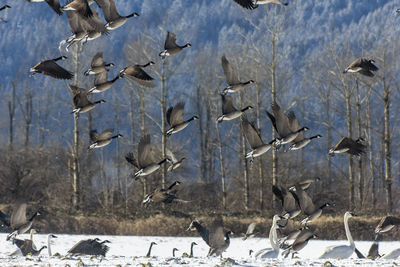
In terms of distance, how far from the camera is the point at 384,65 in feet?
90.5

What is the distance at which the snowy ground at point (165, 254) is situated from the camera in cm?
1134

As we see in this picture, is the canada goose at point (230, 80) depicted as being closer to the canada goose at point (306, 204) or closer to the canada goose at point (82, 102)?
the canada goose at point (82, 102)

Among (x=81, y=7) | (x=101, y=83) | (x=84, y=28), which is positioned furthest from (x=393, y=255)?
(x=81, y=7)

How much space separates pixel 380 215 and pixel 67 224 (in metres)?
11.6

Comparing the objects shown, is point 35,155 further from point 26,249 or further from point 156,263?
point 156,263

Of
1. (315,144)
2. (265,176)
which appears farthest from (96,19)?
(315,144)

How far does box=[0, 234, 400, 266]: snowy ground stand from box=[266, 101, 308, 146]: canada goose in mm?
2239

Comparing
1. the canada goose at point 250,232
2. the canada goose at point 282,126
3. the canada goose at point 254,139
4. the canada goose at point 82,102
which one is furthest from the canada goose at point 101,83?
the canada goose at point 250,232

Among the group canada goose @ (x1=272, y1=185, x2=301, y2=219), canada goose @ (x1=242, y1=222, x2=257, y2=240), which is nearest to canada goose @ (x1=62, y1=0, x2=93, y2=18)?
canada goose @ (x1=272, y1=185, x2=301, y2=219)

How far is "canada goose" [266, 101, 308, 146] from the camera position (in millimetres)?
12516

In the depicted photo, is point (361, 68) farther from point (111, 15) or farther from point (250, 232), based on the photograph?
point (250, 232)

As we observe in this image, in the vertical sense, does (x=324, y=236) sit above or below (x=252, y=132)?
below

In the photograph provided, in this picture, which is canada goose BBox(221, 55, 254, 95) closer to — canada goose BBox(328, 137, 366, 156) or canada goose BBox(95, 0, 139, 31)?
canada goose BBox(95, 0, 139, 31)

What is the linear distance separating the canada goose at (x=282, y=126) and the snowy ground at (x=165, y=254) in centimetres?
224
